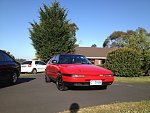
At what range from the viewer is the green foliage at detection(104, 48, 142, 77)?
68.0ft

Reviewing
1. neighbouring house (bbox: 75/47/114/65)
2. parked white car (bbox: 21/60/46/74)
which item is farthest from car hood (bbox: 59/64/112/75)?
neighbouring house (bbox: 75/47/114/65)

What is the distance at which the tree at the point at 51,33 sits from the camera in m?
36.0

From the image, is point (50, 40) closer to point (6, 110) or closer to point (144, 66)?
point (144, 66)

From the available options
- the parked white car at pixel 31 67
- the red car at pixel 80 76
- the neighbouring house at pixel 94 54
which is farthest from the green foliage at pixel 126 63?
the neighbouring house at pixel 94 54

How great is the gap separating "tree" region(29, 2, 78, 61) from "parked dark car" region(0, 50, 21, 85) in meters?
23.1

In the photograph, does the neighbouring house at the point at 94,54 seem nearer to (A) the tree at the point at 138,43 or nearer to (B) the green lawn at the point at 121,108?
(A) the tree at the point at 138,43

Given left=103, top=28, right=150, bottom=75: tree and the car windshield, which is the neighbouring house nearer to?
left=103, top=28, right=150, bottom=75: tree

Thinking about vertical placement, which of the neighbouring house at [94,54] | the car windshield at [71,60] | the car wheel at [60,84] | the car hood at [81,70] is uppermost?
the neighbouring house at [94,54]

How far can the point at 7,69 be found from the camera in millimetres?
11633

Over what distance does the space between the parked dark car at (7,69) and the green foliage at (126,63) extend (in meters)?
10.1

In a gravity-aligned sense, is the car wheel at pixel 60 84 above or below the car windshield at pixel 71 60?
below

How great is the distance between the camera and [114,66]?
70.3ft

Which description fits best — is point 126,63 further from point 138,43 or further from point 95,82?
point 138,43

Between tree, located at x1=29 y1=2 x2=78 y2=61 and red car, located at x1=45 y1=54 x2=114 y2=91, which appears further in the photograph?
tree, located at x1=29 y1=2 x2=78 y2=61
